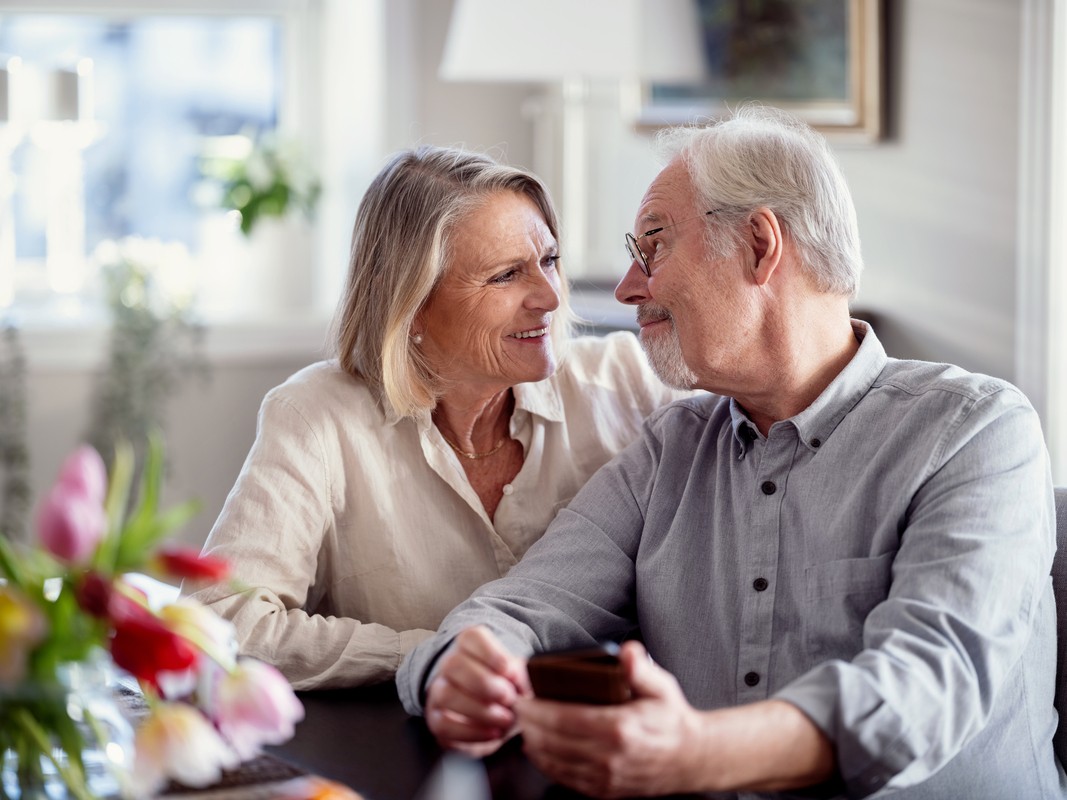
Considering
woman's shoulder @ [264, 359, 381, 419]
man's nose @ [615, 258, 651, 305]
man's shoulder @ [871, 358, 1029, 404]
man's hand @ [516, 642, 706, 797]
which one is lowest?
man's hand @ [516, 642, 706, 797]

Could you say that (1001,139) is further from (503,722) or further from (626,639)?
(503,722)

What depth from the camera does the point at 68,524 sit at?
0.83m

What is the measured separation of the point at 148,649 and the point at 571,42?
8.59ft

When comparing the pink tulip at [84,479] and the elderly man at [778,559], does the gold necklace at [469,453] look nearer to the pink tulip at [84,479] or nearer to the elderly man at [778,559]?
the elderly man at [778,559]

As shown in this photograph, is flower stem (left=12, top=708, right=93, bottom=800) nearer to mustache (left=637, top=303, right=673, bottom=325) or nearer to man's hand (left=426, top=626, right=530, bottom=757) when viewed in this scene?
man's hand (left=426, top=626, right=530, bottom=757)

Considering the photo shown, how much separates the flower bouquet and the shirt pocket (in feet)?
2.31

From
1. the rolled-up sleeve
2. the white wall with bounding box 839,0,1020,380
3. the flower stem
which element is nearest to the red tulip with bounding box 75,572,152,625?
the flower stem

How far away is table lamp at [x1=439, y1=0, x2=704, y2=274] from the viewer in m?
3.21

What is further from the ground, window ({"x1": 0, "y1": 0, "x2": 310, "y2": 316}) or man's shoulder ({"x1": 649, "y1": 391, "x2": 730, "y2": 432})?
window ({"x1": 0, "y1": 0, "x2": 310, "y2": 316})

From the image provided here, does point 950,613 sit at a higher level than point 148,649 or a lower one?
lower

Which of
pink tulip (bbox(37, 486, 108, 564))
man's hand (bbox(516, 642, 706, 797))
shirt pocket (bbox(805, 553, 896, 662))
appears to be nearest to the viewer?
pink tulip (bbox(37, 486, 108, 564))

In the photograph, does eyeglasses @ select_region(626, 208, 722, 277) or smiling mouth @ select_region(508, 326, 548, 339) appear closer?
eyeglasses @ select_region(626, 208, 722, 277)

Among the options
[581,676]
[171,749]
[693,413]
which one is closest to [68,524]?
[171,749]

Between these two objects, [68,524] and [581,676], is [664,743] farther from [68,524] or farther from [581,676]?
[68,524]
